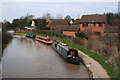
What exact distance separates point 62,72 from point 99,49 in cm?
591

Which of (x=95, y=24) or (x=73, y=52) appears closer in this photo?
(x=73, y=52)

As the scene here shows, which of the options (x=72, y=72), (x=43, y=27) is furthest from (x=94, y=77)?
(x=43, y=27)

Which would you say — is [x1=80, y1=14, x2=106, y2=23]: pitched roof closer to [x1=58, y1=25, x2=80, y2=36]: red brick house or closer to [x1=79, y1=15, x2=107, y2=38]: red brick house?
[x1=79, y1=15, x2=107, y2=38]: red brick house

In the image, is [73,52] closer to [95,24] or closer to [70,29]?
[95,24]

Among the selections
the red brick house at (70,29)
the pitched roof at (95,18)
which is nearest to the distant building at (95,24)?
the pitched roof at (95,18)

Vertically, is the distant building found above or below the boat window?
above

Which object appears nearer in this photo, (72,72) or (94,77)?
(94,77)

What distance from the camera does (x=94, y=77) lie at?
1059 centimetres

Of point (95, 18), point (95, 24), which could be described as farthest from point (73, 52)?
point (95, 18)

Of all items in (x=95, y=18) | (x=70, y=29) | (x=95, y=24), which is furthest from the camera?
(x=70, y=29)

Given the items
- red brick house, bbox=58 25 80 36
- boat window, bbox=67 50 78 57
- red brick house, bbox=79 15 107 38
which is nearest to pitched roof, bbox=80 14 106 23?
red brick house, bbox=79 15 107 38

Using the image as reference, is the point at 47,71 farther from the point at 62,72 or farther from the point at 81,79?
the point at 81,79

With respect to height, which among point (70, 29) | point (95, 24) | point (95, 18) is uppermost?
point (95, 18)

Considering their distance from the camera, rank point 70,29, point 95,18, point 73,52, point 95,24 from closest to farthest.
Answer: point 73,52, point 95,24, point 95,18, point 70,29
